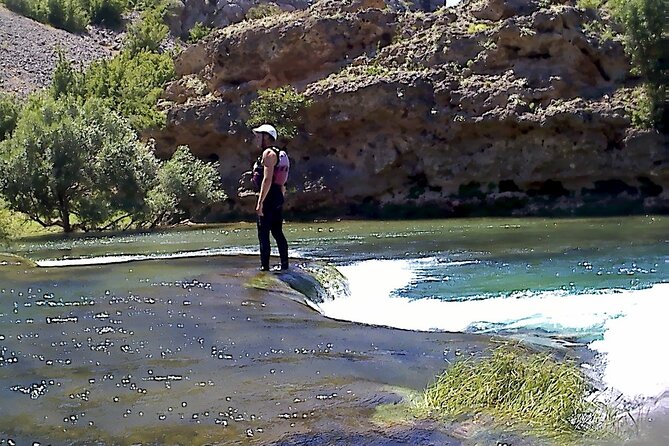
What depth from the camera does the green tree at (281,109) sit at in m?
38.7

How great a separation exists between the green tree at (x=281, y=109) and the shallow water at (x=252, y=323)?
17370 millimetres

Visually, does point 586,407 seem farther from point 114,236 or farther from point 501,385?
point 114,236

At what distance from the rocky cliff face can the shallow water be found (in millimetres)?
12915

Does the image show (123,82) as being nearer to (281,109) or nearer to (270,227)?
(281,109)

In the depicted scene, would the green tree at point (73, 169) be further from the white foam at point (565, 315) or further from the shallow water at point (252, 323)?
the white foam at point (565, 315)

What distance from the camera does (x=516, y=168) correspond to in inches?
1391

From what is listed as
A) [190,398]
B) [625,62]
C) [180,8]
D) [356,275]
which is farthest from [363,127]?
[180,8]

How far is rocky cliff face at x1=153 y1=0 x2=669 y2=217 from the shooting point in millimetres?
34281

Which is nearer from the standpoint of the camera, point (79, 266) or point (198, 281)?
point (198, 281)

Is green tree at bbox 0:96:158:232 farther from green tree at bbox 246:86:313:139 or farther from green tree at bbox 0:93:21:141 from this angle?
green tree at bbox 0:93:21:141

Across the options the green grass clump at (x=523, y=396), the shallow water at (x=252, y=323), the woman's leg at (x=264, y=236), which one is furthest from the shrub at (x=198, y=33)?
the green grass clump at (x=523, y=396)

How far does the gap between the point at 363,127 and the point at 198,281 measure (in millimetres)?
25525

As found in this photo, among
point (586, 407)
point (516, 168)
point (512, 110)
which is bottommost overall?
point (586, 407)

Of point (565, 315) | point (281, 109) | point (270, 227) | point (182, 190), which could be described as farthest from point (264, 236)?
point (281, 109)
